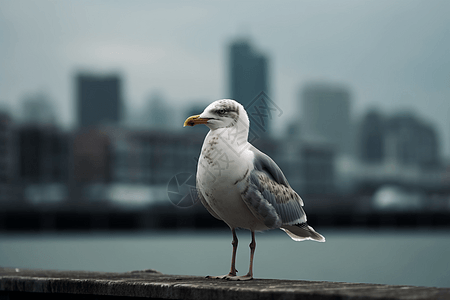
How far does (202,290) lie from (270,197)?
3.04 feet

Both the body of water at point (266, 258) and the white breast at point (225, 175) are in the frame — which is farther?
the body of water at point (266, 258)

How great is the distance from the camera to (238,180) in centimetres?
409

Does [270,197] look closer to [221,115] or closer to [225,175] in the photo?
[225,175]

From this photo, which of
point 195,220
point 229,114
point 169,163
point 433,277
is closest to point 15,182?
point 169,163

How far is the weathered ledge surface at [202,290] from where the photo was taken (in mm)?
3144

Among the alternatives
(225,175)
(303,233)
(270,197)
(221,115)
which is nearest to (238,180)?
(225,175)

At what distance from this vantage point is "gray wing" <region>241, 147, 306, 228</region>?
4.09 m

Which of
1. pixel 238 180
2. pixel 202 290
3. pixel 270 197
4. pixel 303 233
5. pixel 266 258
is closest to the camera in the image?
pixel 202 290

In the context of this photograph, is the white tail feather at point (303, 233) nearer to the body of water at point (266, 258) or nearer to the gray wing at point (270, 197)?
the gray wing at point (270, 197)

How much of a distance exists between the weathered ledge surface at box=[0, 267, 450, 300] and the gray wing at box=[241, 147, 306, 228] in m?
0.45

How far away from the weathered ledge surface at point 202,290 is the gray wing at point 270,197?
0.45 m

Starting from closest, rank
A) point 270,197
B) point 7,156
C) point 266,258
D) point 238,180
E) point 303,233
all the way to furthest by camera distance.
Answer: point 238,180 < point 270,197 < point 303,233 < point 266,258 < point 7,156

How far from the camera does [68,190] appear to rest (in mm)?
75688

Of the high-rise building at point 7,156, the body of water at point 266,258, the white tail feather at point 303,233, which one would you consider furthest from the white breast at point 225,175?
the high-rise building at point 7,156
